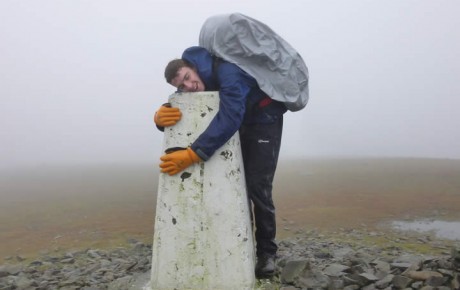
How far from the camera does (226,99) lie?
12.9 feet

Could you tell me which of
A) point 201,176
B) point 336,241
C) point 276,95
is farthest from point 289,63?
point 336,241

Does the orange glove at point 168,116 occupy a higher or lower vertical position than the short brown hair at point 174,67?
lower

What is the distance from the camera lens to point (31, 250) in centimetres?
1238

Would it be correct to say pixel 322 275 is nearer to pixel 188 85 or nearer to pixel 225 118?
pixel 225 118

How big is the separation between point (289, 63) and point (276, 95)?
0.37 metres

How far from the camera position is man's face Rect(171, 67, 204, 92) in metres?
4.15

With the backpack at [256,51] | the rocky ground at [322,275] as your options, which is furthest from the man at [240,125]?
the rocky ground at [322,275]

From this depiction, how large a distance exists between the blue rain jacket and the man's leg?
0.15 m

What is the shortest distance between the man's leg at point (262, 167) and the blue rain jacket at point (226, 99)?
0.49ft

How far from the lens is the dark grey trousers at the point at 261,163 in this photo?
4426 millimetres

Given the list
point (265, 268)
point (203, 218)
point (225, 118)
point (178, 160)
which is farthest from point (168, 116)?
point (265, 268)

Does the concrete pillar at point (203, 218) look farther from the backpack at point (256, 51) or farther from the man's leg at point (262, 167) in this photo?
the backpack at point (256, 51)

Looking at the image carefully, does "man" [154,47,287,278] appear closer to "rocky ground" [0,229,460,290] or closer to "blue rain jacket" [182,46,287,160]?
Answer: "blue rain jacket" [182,46,287,160]

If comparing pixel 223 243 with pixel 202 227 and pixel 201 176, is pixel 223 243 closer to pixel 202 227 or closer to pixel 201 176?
pixel 202 227
